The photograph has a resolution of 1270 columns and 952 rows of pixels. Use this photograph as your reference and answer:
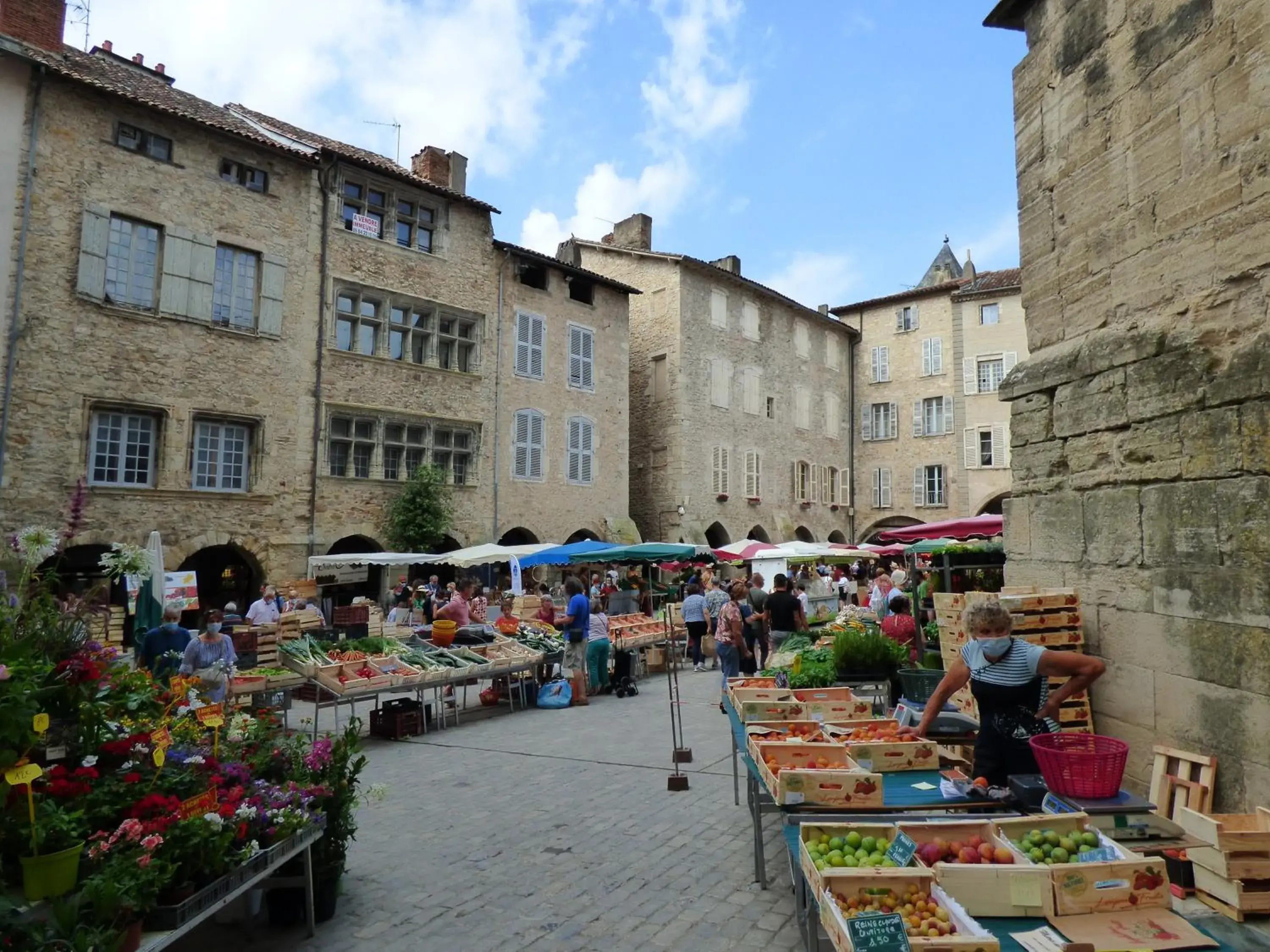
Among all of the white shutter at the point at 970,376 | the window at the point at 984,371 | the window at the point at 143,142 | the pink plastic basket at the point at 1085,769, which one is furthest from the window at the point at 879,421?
the pink plastic basket at the point at 1085,769

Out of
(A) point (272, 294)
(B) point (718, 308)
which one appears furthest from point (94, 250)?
(B) point (718, 308)

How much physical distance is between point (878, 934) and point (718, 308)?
2574 cm

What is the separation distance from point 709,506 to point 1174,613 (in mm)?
21650

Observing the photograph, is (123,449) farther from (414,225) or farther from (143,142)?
(414,225)

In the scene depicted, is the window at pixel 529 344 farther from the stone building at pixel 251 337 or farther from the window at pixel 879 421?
the window at pixel 879 421

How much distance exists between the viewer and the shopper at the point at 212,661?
7.56 meters

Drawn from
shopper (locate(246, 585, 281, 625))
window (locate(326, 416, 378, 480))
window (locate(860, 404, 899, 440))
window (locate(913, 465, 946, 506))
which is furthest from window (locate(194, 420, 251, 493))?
window (locate(860, 404, 899, 440))

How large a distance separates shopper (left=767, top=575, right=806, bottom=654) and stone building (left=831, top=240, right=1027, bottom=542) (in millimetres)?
20815

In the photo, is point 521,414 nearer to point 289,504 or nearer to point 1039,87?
point 289,504

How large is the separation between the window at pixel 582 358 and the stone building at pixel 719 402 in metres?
3.30

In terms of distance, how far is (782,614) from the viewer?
10.6 m

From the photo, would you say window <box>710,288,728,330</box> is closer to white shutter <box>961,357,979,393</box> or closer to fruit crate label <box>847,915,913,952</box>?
white shutter <box>961,357,979,393</box>

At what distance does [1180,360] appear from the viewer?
4312mm

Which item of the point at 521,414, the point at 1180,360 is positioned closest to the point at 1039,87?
the point at 1180,360
